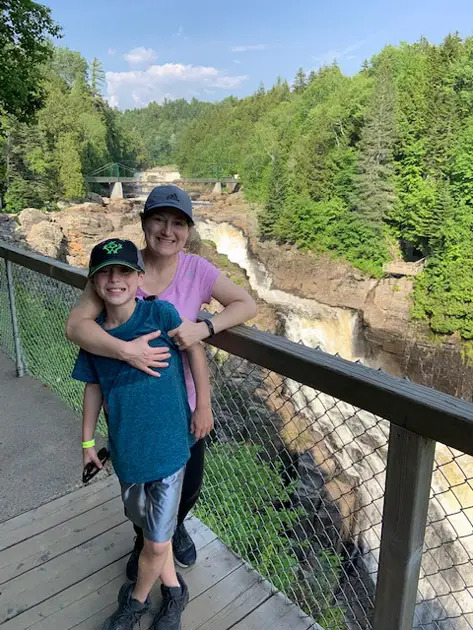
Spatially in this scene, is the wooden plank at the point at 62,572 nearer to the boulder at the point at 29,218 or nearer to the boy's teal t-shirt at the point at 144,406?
the boy's teal t-shirt at the point at 144,406

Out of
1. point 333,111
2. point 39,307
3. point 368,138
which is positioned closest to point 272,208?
point 368,138

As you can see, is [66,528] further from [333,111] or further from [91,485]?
[333,111]

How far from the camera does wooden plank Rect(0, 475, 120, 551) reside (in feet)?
7.06

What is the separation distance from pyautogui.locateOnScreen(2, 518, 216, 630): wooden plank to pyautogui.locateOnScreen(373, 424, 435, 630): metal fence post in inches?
41.4

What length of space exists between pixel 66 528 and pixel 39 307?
2.52 metres

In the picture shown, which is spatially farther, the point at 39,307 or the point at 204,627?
the point at 39,307

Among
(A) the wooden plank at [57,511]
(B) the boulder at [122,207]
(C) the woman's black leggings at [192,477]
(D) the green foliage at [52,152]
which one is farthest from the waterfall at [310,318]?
(C) the woman's black leggings at [192,477]

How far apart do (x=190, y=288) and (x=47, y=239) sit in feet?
64.7

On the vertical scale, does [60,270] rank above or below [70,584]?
above

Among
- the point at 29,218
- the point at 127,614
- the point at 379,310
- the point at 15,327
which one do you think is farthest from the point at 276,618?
the point at 29,218

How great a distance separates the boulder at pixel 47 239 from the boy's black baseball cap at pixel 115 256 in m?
17.8

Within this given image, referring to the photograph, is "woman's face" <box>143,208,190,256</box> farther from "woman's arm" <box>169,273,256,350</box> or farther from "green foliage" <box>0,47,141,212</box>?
"green foliage" <box>0,47,141,212</box>

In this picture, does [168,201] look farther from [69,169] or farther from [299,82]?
[299,82]

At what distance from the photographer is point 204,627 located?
1721mm
